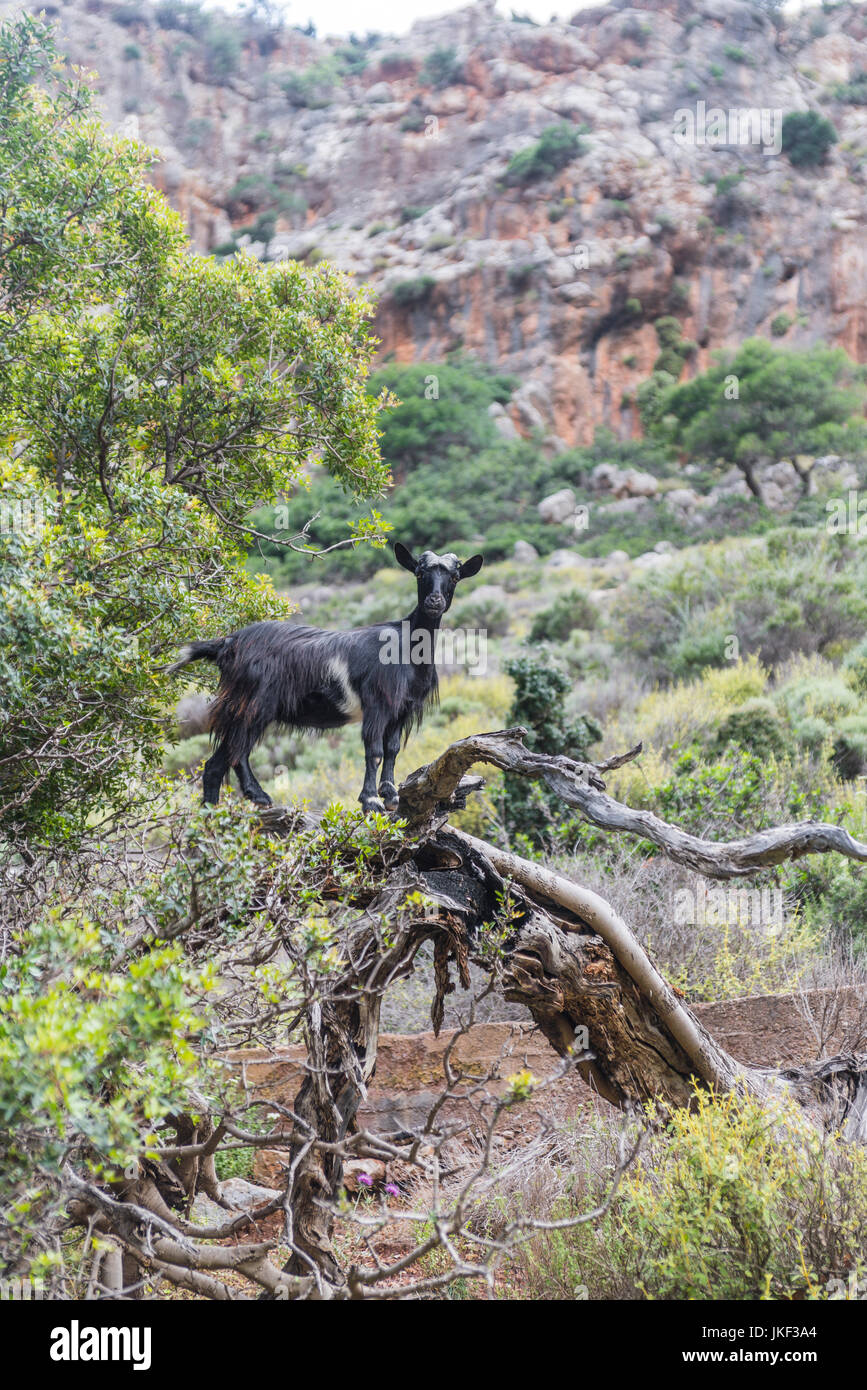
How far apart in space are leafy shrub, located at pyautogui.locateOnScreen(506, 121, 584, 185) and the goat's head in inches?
1459

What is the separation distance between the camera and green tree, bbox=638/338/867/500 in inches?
1046

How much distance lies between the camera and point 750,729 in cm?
963

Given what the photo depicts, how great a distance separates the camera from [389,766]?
4.40 meters

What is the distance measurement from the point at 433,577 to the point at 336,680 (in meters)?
0.60

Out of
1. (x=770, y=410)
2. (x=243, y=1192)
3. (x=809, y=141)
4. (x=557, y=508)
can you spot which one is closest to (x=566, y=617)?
(x=243, y=1192)

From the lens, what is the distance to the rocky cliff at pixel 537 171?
112 ft

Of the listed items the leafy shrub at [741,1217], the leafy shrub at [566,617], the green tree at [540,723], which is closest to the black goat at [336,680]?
the leafy shrub at [741,1217]

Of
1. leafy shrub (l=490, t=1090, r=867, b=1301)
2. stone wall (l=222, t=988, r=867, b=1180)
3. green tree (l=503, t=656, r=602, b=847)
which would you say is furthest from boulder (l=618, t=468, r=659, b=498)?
leafy shrub (l=490, t=1090, r=867, b=1301)

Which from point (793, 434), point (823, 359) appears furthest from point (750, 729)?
point (823, 359)

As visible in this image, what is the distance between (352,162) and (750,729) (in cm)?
3892

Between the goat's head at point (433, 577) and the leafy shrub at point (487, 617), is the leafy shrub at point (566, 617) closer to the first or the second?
the leafy shrub at point (487, 617)

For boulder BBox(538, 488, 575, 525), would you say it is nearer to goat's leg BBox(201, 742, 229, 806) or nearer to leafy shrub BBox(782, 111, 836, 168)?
leafy shrub BBox(782, 111, 836, 168)

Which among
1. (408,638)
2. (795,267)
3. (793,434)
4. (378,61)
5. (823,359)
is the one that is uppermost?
(378,61)
